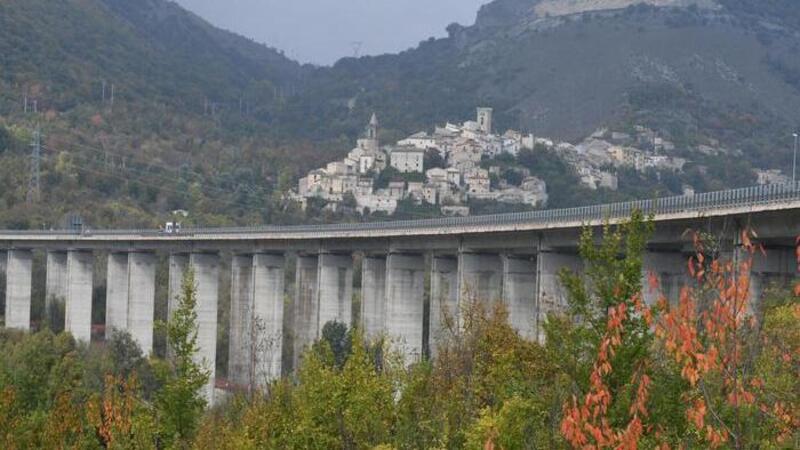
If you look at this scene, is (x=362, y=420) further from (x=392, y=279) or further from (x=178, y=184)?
(x=178, y=184)

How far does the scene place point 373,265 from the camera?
229ft

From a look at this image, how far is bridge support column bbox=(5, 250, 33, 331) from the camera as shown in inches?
3410

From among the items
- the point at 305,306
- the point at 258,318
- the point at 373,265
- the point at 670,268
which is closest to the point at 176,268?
the point at 258,318

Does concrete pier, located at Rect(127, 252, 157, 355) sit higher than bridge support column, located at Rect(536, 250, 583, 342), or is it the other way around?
bridge support column, located at Rect(536, 250, 583, 342)

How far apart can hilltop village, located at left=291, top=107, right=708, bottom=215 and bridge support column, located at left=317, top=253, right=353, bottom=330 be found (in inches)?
3095

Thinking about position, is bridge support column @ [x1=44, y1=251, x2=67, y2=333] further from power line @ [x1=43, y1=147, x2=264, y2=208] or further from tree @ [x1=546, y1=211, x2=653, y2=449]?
tree @ [x1=546, y1=211, x2=653, y2=449]

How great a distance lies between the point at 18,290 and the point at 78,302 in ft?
21.9

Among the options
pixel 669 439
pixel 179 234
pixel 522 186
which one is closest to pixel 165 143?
pixel 522 186

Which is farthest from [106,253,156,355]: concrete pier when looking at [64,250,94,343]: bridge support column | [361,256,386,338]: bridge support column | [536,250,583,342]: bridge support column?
[536,250,583,342]: bridge support column

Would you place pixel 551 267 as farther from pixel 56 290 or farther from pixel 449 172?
pixel 449 172

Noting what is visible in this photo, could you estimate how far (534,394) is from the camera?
2547cm

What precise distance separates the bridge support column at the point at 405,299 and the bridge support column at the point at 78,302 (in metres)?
23.3

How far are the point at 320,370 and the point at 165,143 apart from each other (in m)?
148

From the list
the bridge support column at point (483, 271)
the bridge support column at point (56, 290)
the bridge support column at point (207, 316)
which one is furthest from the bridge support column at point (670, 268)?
the bridge support column at point (56, 290)
